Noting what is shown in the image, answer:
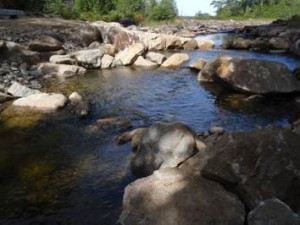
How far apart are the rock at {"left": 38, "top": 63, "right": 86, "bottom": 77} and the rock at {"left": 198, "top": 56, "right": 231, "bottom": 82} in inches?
221

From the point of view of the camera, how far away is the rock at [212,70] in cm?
1616

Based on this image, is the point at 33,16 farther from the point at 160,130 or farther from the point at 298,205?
the point at 298,205

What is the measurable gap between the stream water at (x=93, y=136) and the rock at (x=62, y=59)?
252 centimetres

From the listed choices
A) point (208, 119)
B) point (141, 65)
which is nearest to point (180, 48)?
point (141, 65)

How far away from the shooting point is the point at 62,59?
792 inches

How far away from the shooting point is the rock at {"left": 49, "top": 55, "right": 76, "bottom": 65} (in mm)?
20000

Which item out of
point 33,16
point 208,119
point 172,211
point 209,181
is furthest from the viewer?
point 33,16

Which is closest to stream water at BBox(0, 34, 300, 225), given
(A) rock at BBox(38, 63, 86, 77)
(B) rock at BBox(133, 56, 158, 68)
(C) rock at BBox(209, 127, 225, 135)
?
(C) rock at BBox(209, 127, 225, 135)

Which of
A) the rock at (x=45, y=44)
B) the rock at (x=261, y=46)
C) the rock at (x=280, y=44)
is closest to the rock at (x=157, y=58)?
the rock at (x=45, y=44)

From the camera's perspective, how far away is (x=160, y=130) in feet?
26.5

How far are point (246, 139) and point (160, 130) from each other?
1.86 m

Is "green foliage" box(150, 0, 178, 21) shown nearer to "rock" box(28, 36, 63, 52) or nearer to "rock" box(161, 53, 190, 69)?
"rock" box(28, 36, 63, 52)

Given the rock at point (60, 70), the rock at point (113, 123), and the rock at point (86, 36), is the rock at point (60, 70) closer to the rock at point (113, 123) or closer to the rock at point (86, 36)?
the rock at point (86, 36)

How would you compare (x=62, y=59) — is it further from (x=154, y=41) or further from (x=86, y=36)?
(x=154, y=41)
